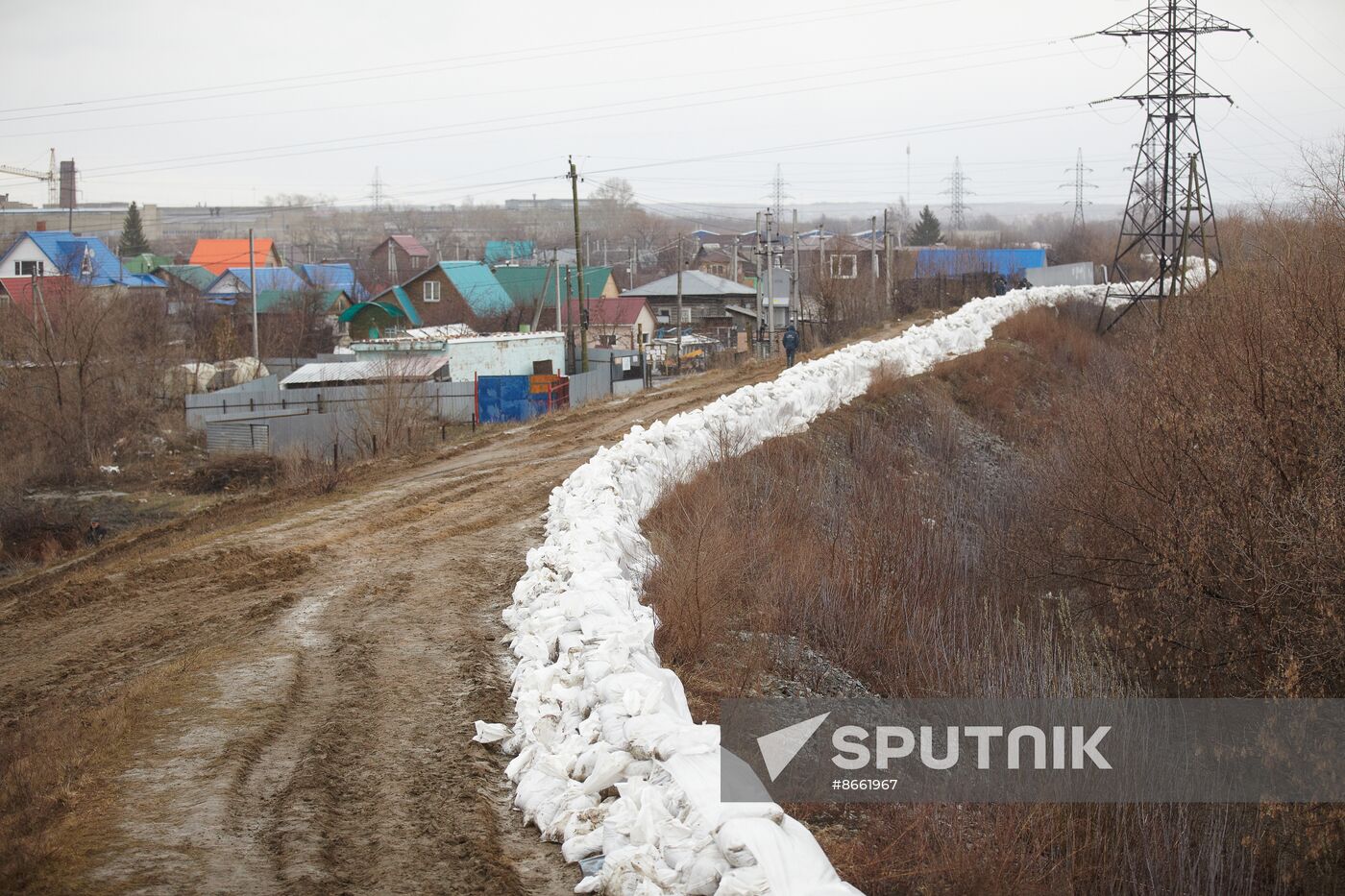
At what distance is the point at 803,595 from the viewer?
334 inches

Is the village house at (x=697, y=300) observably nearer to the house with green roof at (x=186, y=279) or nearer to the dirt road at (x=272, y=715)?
the house with green roof at (x=186, y=279)

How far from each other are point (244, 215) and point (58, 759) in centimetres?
18083

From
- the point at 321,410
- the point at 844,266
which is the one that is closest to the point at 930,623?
the point at 321,410

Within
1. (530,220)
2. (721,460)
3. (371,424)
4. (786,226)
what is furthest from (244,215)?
(721,460)

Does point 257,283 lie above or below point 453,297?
above

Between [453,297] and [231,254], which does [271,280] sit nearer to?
[453,297]

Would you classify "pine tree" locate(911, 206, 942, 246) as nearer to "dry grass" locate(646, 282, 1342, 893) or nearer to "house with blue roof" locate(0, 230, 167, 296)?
"house with blue roof" locate(0, 230, 167, 296)

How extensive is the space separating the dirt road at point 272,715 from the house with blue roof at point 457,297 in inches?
1680

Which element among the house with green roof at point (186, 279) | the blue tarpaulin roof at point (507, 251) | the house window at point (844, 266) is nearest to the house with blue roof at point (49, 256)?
the house with green roof at point (186, 279)

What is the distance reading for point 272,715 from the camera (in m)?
5.82

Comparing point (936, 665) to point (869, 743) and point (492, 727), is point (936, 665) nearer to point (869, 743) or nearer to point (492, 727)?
point (869, 743)

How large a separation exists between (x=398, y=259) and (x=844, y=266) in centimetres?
4658

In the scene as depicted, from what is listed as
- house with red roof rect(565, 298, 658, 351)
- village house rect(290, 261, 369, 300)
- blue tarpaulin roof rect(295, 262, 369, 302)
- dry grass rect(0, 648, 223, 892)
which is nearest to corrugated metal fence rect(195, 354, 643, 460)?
dry grass rect(0, 648, 223, 892)

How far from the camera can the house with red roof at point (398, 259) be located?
77375mm
